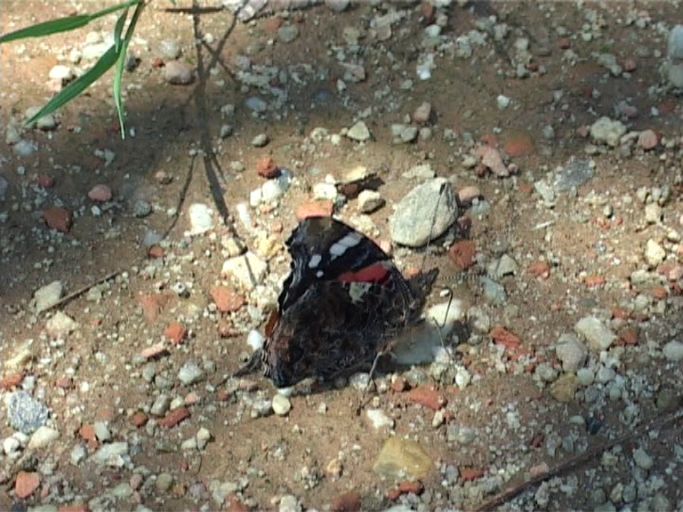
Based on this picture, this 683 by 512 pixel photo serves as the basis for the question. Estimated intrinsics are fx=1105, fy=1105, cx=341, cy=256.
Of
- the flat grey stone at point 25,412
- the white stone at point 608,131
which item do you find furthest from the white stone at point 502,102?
the flat grey stone at point 25,412

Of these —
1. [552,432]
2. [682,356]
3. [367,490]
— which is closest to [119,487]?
[367,490]

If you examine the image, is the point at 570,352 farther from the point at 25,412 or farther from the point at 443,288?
the point at 25,412

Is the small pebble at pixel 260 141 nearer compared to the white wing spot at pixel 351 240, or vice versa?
the white wing spot at pixel 351 240

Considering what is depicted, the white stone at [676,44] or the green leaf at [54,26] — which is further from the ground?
the green leaf at [54,26]

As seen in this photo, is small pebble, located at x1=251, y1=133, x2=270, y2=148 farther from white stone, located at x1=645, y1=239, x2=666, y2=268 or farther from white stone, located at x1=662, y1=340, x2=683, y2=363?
white stone, located at x1=662, y1=340, x2=683, y2=363

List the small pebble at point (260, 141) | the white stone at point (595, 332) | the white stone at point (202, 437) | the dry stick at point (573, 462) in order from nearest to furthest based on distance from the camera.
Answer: the dry stick at point (573, 462)
the white stone at point (202, 437)
the white stone at point (595, 332)
the small pebble at point (260, 141)

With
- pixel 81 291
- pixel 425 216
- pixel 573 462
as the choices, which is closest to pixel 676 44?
pixel 425 216

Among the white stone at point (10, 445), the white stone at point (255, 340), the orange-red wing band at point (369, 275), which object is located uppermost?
the orange-red wing band at point (369, 275)

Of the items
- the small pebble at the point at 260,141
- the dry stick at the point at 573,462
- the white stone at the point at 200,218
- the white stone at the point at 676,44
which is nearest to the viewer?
the dry stick at the point at 573,462

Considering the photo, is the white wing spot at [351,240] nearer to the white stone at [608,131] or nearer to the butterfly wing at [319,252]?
the butterfly wing at [319,252]
